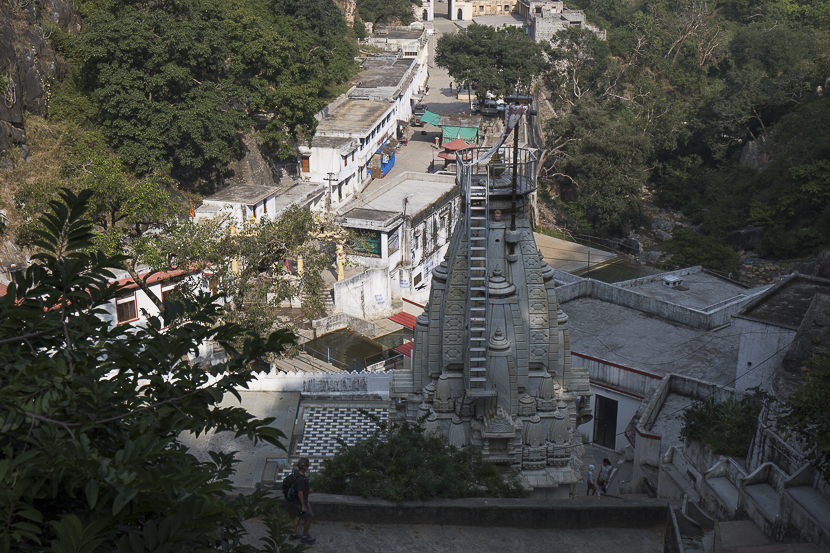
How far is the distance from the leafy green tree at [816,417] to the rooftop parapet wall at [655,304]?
15.2 m

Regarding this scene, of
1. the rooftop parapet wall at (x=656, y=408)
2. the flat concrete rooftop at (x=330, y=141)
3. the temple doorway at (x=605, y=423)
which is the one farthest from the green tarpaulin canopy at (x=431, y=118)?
the rooftop parapet wall at (x=656, y=408)

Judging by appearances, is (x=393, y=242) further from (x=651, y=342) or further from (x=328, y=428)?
(x=328, y=428)

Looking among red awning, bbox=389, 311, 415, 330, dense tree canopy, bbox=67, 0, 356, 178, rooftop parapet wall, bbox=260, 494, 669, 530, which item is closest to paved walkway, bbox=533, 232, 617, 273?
red awning, bbox=389, 311, 415, 330

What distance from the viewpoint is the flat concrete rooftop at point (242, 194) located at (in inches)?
1718

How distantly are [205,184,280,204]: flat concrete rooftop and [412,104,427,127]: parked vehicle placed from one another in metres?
36.1

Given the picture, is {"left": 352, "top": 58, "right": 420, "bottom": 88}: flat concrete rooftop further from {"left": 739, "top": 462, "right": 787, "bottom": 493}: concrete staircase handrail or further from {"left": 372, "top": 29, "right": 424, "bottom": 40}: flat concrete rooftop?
{"left": 739, "top": 462, "right": 787, "bottom": 493}: concrete staircase handrail

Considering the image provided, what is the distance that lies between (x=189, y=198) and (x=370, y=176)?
19094mm

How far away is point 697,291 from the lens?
38.2m

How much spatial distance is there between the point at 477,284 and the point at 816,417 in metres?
7.09

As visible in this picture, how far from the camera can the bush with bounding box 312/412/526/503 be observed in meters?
15.0

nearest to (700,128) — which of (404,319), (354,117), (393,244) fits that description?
(354,117)

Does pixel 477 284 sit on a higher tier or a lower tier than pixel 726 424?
higher

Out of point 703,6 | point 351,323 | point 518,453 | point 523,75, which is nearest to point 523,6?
point 703,6

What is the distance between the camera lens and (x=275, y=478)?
22.3m
